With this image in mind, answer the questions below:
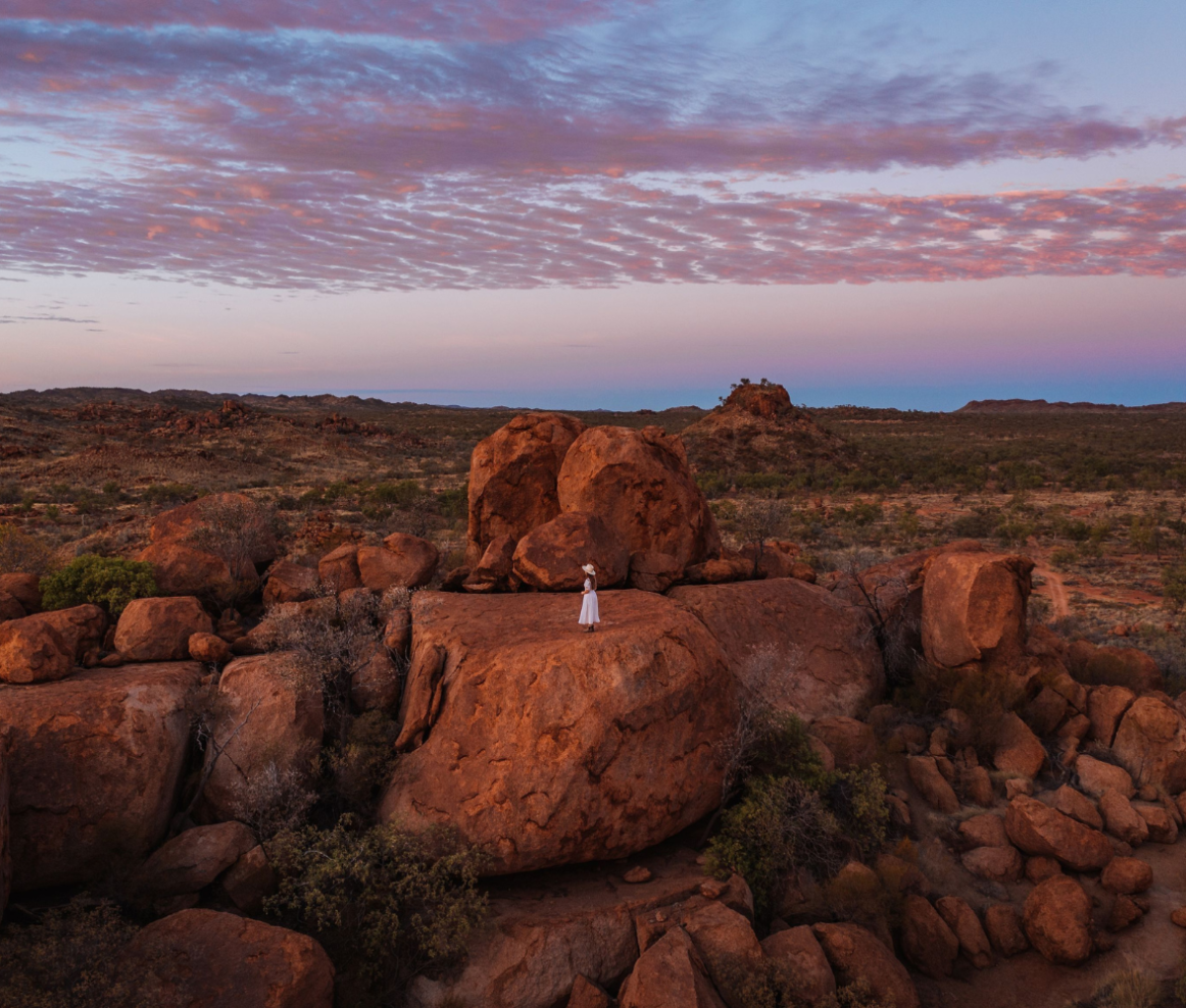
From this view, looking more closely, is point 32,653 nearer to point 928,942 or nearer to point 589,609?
point 589,609

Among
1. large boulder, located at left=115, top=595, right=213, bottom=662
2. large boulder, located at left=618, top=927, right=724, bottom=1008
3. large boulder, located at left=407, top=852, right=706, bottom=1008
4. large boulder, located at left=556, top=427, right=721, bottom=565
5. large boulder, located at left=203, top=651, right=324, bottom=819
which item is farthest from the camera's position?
large boulder, located at left=556, top=427, right=721, bottom=565

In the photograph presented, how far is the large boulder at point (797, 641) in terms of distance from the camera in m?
14.5

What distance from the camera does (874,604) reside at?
16969 millimetres

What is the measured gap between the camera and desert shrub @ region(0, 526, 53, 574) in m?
16.2

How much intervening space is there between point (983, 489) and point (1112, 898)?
4077cm

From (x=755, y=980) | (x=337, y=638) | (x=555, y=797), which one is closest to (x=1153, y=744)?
(x=755, y=980)

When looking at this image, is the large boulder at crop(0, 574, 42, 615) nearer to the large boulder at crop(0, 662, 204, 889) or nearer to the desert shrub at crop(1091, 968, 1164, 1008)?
the large boulder at crop(0, 662, 204, 889)

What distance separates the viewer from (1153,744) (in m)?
13.5

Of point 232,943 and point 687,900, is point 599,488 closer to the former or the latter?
point 687,900

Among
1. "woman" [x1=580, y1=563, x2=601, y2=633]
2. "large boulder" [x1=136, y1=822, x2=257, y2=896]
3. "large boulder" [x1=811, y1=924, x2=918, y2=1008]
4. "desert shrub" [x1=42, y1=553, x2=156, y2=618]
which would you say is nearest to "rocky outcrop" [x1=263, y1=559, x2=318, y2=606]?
"desert shrub" [x1=42, y1=553, x2=156, y2=618]

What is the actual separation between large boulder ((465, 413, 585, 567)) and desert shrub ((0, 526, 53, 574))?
9.23 m

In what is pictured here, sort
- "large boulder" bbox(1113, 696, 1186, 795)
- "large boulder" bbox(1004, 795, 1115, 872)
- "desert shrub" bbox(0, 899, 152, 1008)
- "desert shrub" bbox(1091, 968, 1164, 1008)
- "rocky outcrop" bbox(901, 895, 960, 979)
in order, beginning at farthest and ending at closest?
1. "large boulder" bbox(1113, 696, 1186, 795)
2. "large boulder" bbox(1004, 795, 1115, 872)
3. "rocky outcrop" bbox(901, 895, 960, 979)
4. "desert shrub" bbox(1091, 968, 1164, 1008)
5. "desert shrub" bbox(0, 899, 152, 1008)

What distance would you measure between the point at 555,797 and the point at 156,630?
7.17 meters

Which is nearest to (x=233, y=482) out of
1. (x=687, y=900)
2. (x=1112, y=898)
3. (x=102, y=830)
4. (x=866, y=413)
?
(x=102, y=830)
